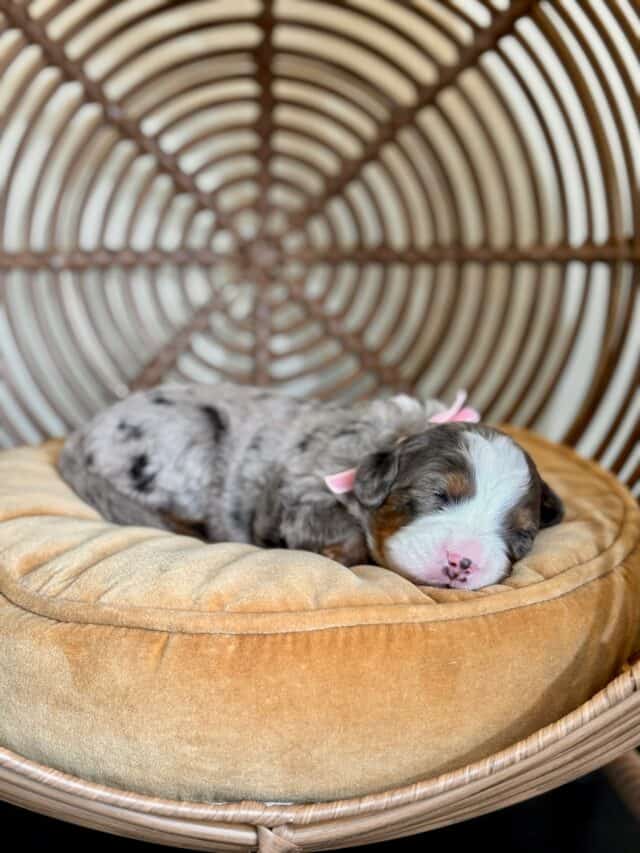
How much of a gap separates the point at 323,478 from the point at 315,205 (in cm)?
176

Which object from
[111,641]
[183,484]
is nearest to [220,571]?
[111,641]

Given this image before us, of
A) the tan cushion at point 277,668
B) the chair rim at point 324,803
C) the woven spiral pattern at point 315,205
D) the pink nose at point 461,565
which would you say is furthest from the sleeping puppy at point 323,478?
the woven spiral pattern at point 315,205

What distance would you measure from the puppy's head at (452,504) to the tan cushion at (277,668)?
0.24 ft

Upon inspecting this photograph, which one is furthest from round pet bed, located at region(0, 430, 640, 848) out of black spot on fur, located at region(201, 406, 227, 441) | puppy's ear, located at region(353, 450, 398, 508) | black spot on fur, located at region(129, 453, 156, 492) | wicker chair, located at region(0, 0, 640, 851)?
wicker chair, located at region(0, 0, 640, 851)

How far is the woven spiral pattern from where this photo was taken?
11.0 feet

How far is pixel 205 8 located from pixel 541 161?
5.24ft

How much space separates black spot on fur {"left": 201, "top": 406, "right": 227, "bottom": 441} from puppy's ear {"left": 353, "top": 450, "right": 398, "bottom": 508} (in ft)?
2.27

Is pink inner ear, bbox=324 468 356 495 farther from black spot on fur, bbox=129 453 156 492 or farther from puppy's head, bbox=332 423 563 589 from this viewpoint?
black spot on fur, bbox=129 453 156 492

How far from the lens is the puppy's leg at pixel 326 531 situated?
239 centimetres

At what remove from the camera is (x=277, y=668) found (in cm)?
173

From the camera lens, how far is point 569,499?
2701mm

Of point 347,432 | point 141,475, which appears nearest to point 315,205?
point 347,432

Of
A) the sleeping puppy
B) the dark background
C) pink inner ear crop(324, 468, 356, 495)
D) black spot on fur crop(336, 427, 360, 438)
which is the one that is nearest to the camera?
the sleeping puppy

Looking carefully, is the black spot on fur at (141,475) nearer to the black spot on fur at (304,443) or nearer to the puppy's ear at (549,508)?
the black spot on fur at (304,443)
